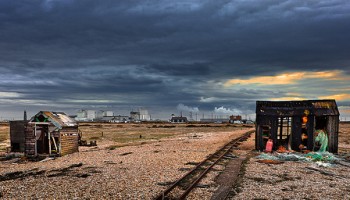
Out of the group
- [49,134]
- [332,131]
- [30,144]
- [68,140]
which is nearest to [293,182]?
[332,131]

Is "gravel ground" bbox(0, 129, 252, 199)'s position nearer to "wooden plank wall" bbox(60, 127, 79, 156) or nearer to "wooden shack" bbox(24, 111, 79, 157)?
"wooden shack" bbox(24, 111, 79, 157)

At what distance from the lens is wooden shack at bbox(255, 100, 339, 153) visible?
79.1 feet

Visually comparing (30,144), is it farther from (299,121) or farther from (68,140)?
(299,121)

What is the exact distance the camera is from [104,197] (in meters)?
10.9

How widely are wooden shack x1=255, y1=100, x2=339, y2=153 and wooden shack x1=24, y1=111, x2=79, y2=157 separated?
1750 centimetres

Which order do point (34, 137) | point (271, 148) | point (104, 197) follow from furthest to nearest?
point (271, 148), point (34, 137), point (104, 197)

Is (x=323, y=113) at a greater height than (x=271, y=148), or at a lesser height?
greater

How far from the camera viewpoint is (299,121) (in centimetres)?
2467

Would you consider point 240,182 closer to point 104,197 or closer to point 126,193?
point 126,193

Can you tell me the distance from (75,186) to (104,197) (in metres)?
2.58

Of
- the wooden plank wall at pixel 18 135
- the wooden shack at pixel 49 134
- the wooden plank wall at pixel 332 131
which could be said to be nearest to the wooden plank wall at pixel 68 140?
the wooden shack at pixel 49 134

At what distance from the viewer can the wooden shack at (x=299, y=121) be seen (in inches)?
949

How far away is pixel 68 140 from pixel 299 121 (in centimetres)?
2095

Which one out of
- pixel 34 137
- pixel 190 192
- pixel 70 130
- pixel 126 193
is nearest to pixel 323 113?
pixel 190 192
